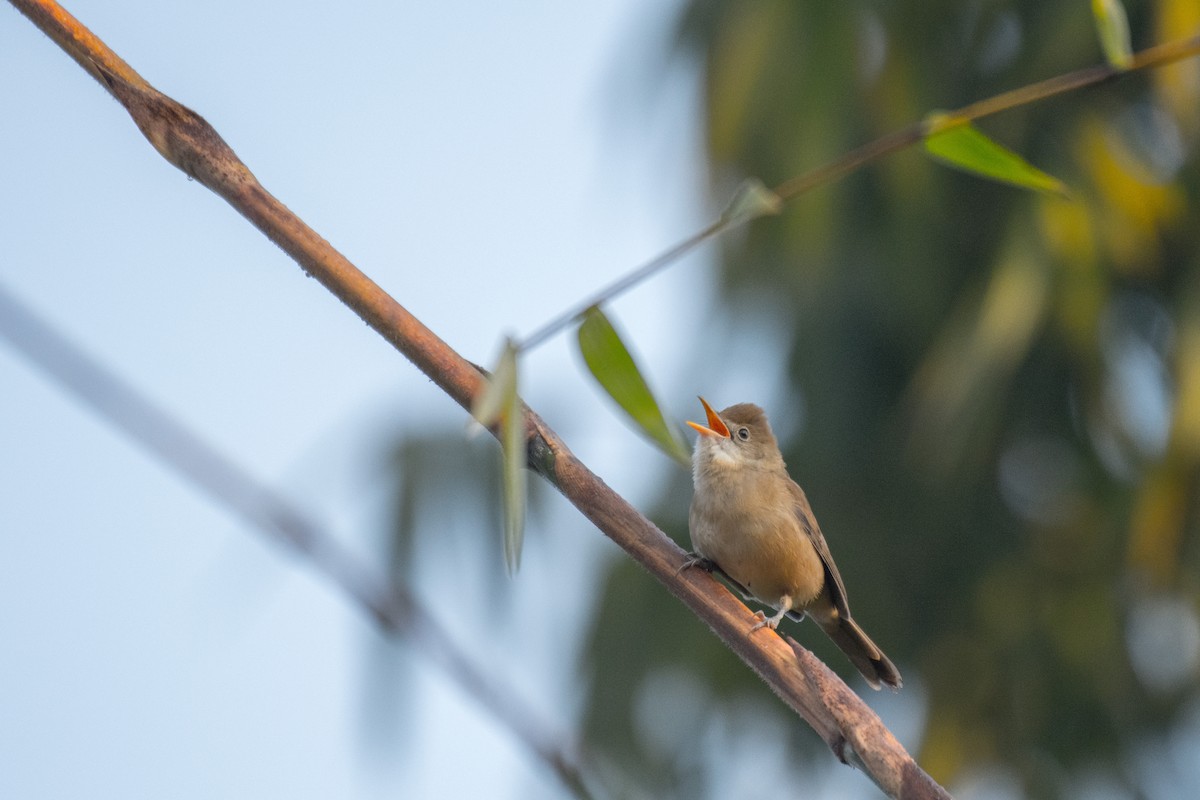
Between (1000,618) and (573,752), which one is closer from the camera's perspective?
(573,752)

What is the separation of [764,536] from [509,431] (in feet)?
8.65

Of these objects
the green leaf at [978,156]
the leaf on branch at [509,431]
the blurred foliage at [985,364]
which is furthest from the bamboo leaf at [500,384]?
the blurred foliage at [985,364]

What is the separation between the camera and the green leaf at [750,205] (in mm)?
1104

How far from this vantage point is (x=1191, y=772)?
21.5ft

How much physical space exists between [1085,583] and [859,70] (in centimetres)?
270

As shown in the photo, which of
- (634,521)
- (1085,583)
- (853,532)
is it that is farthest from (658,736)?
(634,521)

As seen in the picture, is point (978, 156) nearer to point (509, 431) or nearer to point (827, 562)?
point (509, 431)

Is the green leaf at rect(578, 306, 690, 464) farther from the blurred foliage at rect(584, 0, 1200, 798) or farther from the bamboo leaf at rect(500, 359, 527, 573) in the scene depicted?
the blurred foliage at rect(584, 0, 1200, 798)

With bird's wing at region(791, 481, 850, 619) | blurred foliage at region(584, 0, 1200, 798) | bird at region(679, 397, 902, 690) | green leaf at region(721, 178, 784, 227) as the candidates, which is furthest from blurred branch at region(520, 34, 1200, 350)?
blurred foliage at region(584, 0, 1200, 798)

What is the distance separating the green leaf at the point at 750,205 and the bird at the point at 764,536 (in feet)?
8.06

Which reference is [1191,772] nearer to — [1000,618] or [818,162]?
[1000,618]

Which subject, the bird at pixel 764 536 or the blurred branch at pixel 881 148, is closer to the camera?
the blurred branch at pixel 881 148

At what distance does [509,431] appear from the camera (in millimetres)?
1210

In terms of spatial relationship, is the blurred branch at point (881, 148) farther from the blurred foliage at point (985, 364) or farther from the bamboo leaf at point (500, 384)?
the blurred foliage at point (985, 364)
